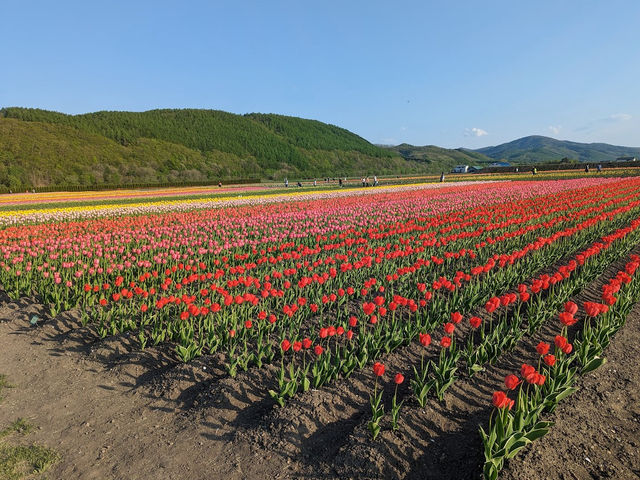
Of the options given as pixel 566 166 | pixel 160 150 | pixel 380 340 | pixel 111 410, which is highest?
pixel 160 150

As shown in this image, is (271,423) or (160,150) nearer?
(271,423)

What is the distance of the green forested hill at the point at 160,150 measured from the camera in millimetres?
80188

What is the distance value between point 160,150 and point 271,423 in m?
127

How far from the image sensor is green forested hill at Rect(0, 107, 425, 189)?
3157 inches

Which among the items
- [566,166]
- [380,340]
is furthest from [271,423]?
[566,166]

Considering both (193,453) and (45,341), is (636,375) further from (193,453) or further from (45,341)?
(45,341)

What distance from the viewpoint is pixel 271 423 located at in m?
3.96

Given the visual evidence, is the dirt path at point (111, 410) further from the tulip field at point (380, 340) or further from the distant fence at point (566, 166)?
the distant fence at point (566, 166)

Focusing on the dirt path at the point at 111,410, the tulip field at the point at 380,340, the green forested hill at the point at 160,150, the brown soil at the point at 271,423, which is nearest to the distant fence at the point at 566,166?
the green forested hill at the point at 160,150

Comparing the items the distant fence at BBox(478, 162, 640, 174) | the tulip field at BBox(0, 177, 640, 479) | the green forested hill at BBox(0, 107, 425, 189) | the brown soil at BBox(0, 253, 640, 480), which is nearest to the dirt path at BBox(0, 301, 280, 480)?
the brown soil at BBox(0, 253, 640, 480)

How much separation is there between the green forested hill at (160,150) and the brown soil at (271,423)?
223 ft

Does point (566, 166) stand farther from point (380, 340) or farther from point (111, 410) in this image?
point (111, 410)

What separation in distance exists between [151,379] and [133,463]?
1509 mm

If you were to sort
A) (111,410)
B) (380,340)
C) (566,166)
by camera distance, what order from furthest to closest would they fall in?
(566,166), (380,340), (111,410)
